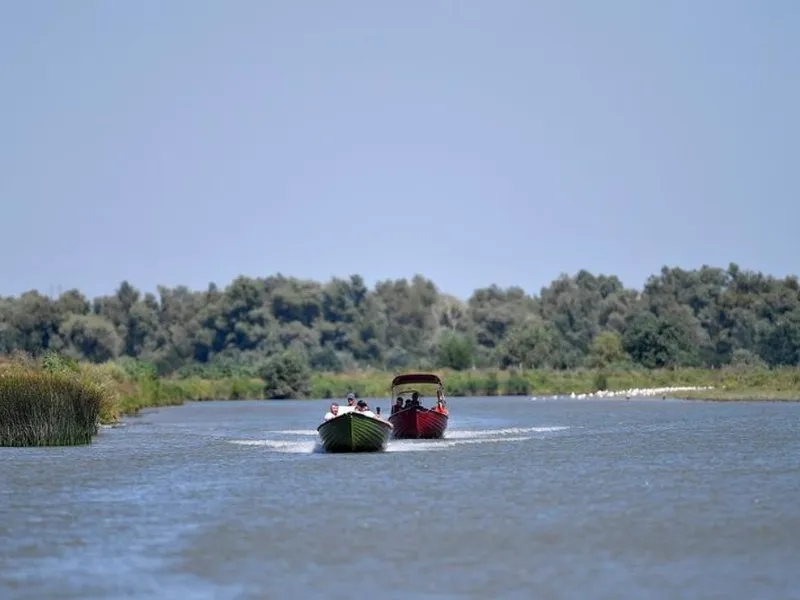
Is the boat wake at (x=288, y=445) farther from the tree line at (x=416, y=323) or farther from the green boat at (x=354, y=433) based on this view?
the tree line at (x=416, y=323)

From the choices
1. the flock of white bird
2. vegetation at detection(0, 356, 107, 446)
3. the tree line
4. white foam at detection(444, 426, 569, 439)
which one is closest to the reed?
vegetation at detection(0, 356, 107, 446)

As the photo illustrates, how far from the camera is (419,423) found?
51625 mm

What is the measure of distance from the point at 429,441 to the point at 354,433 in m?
7.82

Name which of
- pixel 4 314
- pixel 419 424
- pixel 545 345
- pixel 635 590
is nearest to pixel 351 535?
pixel 635 590

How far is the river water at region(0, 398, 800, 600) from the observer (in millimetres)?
20422

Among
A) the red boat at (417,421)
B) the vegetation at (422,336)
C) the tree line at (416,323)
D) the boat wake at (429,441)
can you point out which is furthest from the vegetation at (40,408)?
the tree line at (416,323)

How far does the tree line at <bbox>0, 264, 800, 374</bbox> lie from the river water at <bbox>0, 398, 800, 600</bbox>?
269 feet

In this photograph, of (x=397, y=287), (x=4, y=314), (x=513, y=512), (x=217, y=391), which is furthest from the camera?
(x=397, y=287)

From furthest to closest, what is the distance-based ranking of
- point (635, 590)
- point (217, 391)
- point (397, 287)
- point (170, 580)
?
1. point (397, 287)
2. point (217, 391)
3. point (170, 580)
4. point (635, 590)

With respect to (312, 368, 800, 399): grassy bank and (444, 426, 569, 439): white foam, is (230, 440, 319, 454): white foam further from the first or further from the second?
(312, 368, 800, 399): grassy bank

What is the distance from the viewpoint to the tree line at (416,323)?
427ft

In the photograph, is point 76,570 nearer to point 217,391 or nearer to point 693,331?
point 217,391

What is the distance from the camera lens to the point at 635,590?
64.0 ft

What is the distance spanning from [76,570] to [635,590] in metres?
8.03
